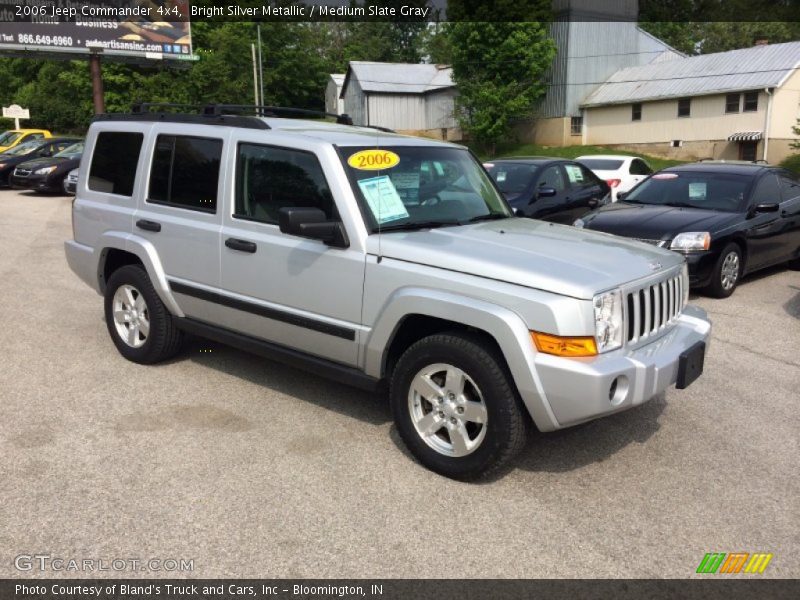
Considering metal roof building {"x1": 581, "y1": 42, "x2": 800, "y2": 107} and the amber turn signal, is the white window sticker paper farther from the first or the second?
metal roof building {"x1": 581, "y1": 42, "x2": 800, "y2": 107}

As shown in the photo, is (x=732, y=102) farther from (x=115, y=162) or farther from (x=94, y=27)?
(x=115, y=162)

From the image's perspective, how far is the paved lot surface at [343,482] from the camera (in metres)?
3.24

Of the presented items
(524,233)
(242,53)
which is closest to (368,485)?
(524,233)

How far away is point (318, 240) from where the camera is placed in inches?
172

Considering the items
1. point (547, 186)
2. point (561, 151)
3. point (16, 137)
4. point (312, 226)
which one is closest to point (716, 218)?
point (547, 186)

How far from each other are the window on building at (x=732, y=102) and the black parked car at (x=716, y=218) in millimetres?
30116

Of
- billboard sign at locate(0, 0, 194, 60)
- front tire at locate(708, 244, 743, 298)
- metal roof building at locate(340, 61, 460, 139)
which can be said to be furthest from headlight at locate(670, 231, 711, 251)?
metal roof building at locate(340, 61, 460, 139)

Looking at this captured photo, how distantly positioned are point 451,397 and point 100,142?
3905mm

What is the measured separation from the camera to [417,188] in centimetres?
462

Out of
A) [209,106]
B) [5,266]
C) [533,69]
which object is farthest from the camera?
[533,69]

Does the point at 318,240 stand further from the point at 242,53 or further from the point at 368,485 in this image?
the point at 242,53

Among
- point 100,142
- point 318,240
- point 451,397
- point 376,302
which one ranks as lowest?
point 451,397

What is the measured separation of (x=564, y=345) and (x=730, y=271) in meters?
5.93

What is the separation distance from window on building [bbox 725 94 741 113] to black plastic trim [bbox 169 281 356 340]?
38.0m
